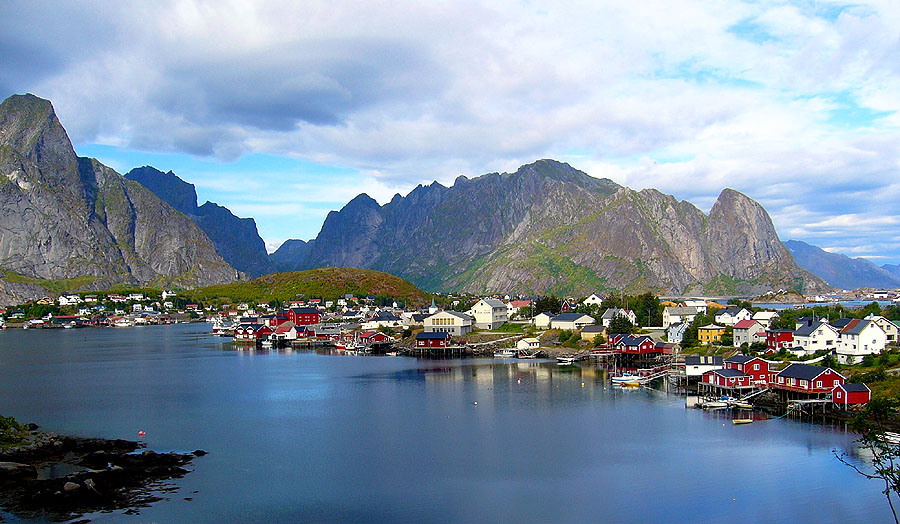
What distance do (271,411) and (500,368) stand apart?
979 inches

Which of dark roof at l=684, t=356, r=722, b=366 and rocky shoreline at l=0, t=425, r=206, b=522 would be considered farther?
dark roof at l=684, t=356, r=722, b=366

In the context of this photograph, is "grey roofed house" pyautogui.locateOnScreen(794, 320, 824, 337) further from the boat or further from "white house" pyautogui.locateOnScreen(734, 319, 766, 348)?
the boat

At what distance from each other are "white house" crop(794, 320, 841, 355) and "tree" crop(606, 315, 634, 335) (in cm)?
2146

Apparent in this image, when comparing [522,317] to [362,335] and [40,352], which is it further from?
[40,352]

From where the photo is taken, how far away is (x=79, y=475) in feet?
80.8

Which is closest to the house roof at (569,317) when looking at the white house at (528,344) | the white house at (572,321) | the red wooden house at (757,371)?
the white house at (572,321)

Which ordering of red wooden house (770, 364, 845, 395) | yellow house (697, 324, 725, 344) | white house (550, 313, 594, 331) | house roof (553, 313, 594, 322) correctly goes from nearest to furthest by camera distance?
red wooden house (770, 364, 845, 395)
yellow house (697, 324, 725, 344)
white house (550, 313, 594, 331)
house roof (553, 313, 594, 322)

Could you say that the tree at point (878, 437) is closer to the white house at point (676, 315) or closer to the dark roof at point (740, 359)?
the dark roof at point (740, 359)

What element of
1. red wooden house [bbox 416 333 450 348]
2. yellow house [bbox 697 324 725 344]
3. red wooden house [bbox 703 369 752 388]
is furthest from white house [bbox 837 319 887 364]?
red wooden house [bbox 416 333 450 348]

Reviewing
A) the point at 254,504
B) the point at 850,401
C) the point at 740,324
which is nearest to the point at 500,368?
the point at 740,324

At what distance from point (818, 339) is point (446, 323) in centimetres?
4510

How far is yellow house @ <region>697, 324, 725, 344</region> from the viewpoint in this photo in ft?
206

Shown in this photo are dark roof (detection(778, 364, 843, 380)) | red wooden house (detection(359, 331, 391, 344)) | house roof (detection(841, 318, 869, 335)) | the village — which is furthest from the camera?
red wooden house (detection(359, 331, 391, 344))

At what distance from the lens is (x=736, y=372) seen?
4256cm
